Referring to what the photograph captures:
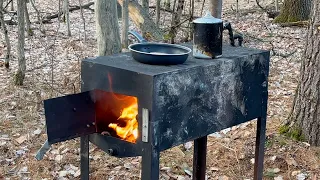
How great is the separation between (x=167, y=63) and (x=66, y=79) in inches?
156

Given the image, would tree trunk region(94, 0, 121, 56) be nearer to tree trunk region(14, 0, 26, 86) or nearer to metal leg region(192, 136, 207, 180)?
tree trunk region(14, 0, 26, 86)

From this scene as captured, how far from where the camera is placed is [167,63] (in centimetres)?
288

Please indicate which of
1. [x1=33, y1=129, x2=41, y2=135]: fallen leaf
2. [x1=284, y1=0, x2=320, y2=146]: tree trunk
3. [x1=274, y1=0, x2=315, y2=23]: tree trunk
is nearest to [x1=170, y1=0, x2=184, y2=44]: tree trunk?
[x1=274, y1=0, x2=315, y2=23]: tree trunk

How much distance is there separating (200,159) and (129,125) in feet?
3.81

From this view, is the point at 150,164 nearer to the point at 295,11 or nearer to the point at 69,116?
the point at 69,116

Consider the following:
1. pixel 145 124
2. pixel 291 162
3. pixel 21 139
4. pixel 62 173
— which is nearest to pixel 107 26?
pixel 21 139

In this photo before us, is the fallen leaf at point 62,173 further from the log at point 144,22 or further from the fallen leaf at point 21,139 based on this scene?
the log at point 144,22

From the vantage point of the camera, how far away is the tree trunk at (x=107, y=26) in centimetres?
607

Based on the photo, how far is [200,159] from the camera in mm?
3900

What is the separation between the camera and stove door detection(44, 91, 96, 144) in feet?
8.98

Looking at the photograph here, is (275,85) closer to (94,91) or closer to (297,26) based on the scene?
(94,91)

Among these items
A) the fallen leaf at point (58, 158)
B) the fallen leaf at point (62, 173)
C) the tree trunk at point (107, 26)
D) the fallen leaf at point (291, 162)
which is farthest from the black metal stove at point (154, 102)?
the tree trunk at point (107, 26)

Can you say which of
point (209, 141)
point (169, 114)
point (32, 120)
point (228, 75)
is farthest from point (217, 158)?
point (32, 120)

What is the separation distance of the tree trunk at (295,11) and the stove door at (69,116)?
9.44 metres
